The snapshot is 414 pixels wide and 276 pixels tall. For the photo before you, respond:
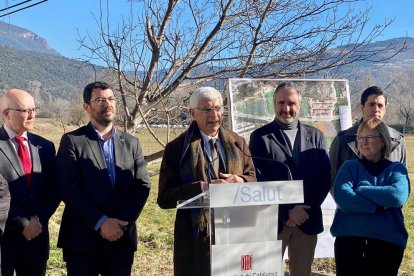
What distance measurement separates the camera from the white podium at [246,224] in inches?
120

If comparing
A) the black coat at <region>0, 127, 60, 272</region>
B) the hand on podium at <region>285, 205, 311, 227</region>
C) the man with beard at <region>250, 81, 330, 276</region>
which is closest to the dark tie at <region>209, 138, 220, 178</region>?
the man with beard at <region>250, 81, 330, 276</region>

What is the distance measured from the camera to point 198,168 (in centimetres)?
354

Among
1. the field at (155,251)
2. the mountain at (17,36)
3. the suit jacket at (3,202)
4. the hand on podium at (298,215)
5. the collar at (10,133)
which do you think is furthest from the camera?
the mountain at (17,36)

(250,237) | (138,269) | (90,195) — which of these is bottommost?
(138,269)

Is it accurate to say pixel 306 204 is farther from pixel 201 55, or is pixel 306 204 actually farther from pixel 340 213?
pixel 201 55

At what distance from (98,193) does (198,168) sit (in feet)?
2.57

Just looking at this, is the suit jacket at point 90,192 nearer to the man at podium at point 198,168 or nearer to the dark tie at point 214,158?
the man at podium at point 198,168

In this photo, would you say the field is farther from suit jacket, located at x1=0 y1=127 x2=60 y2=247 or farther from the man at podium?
the man at podium

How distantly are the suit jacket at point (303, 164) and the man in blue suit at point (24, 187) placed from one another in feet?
5.33

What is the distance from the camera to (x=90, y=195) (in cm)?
378

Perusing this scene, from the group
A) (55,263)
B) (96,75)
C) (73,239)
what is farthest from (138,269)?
(73,239)

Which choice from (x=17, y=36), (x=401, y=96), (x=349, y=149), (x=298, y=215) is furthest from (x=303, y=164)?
(x=401, y=96)

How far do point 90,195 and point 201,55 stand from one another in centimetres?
276

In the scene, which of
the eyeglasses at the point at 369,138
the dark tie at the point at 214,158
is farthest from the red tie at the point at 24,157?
the eyeglasses at the point at 369,138
